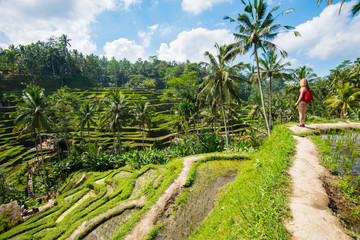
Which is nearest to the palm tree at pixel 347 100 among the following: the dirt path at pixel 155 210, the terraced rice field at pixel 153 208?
the terraced rice field at pixel 153 208

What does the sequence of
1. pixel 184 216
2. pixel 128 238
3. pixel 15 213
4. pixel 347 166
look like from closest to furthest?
pixel 347 166, pixel 128 238, pixel 184 216, pixel 15 213

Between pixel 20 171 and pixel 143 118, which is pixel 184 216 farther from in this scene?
pixel 20 171

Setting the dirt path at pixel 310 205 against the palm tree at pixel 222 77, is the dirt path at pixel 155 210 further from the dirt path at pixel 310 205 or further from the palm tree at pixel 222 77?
the palm tree at pixel 222 77

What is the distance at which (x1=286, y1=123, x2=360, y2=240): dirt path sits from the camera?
7.46ft

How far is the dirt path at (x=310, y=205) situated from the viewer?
7.46 ft

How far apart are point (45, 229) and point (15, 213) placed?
4314mm

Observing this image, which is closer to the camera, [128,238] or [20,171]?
[128,238]

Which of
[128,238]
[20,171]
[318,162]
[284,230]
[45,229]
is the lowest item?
[20,171]

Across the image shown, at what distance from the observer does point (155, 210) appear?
6020mm

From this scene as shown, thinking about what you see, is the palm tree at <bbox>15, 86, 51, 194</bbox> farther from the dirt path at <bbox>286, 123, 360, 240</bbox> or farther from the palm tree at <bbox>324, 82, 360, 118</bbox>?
the palm tree at <bbox>324, 82, 360, 118</bbox>

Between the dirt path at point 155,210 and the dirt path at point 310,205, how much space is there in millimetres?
4174

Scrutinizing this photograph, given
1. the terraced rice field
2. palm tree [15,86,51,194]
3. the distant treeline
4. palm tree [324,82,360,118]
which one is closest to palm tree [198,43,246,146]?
the terraced rice field

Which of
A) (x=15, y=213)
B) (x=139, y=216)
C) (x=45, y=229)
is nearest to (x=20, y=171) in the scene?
(x=15, y=213)

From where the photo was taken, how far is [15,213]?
1023 centimetres
